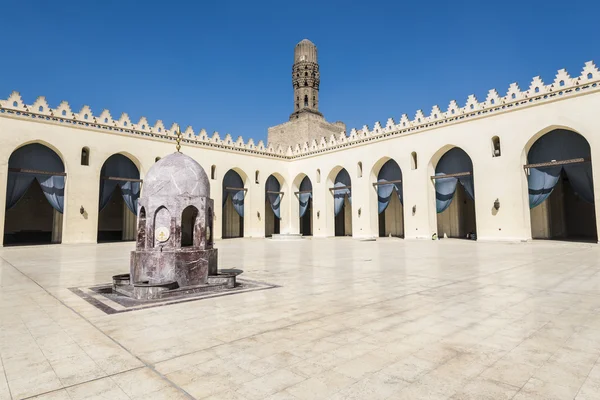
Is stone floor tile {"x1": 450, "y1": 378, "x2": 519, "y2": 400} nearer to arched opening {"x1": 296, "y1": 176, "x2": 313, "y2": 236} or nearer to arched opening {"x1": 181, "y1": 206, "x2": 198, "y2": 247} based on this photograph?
arched opening {"x1": 181, "y1": 206, "x2": 198, "y2": 247}

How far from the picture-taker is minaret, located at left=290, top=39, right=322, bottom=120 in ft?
120

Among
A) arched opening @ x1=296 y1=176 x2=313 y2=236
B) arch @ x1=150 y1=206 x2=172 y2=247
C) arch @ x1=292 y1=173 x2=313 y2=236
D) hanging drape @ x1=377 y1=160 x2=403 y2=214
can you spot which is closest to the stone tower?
arch @ x1=292 y1=173 x2=313 y2=236

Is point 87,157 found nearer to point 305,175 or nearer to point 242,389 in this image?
point 305,175

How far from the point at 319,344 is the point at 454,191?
1957 centimetres

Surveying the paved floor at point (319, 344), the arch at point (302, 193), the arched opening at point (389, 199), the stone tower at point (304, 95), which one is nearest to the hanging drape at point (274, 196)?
the arch at point (302, 193)

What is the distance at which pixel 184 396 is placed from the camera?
2436mm

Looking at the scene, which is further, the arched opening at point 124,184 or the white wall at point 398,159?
the arched opening at point 124,184

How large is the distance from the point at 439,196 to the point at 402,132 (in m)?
4.52

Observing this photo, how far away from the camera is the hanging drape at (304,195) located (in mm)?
28672

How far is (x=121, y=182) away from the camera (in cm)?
2177

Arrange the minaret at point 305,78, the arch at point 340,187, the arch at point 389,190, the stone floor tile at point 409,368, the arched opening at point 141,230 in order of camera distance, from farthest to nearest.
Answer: the minaret at point 305,78 < the arch at point 340,187 < the arch at point 389,190 < the arched opening at point 141,230 < the stone floor tile at point 409,368

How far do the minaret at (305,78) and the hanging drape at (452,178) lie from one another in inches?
703

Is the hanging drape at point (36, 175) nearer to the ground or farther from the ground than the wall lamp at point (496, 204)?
farther from the ground

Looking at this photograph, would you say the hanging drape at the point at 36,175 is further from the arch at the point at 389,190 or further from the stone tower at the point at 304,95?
the stone tower at the point at 304,95
